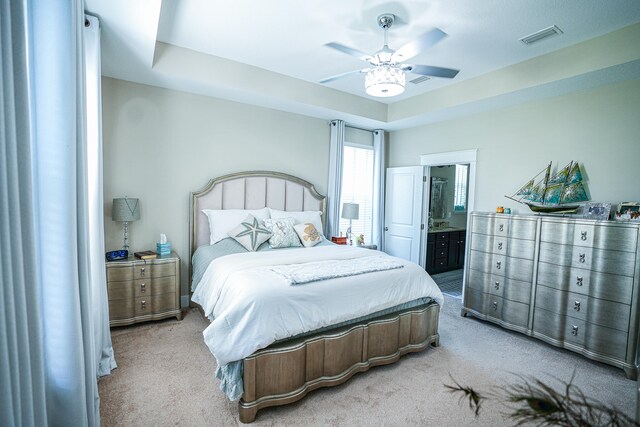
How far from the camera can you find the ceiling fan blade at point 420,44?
77.9 inches

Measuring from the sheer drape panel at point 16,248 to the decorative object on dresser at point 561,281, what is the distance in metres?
3.98

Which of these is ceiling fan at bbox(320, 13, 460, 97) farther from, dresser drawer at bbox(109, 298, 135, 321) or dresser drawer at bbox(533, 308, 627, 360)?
dresser drawer at bbox(109, 298, 135, 321)

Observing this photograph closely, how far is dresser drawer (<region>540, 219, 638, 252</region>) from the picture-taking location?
2727 mm

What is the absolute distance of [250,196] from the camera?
14.2ft

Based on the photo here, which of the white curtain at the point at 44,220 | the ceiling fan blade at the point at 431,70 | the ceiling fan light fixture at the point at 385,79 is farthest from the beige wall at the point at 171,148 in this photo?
the ceiling fan blade at the point at 431,70

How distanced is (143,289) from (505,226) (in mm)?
4090

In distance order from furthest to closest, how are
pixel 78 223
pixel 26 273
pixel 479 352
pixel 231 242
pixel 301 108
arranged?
pixel 301 108
pixel 231 242
pixel 479 352
pixel 78 223
pixel 26 273

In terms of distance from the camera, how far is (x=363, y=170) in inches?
219

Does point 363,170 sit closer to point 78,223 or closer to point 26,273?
point 78,223

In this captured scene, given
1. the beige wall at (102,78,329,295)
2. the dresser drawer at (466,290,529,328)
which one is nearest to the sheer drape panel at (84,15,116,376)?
the beige wall at (102,78,329,295)

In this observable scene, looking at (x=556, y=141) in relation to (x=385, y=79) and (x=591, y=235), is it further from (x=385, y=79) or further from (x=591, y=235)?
(x=385, y=79)

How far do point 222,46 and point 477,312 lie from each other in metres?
4.24

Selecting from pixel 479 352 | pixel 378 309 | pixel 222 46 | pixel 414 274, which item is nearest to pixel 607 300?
pixel 479 352

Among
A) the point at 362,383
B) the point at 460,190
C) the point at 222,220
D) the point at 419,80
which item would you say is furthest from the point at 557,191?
the point at 222,220
